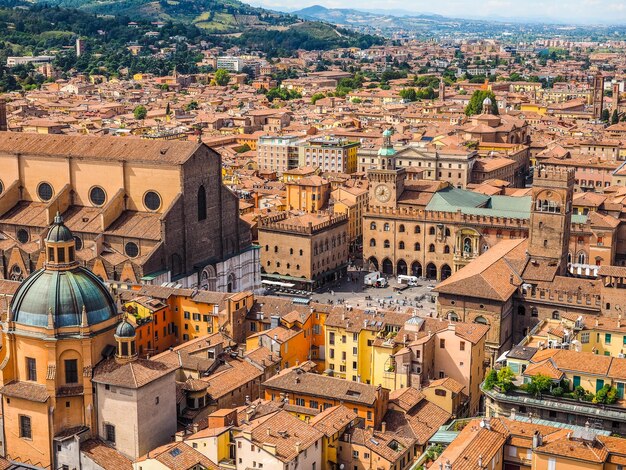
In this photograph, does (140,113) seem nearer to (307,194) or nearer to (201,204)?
(307,194)

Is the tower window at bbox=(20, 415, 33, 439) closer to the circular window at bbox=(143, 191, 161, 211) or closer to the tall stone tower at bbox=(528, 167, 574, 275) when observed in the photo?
the circular window at bbox=(143, 191, 161, 211)

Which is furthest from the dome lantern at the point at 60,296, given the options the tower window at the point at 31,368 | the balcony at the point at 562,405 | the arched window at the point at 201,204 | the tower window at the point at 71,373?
the arched window at the point at 201,204

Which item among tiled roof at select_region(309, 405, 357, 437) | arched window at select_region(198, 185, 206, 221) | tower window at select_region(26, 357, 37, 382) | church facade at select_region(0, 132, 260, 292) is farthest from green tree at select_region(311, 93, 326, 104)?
tiled roof at select_region(309, 405, 357, 437)

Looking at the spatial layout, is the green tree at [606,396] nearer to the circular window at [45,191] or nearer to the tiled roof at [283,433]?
the tiled roof at [283,433]

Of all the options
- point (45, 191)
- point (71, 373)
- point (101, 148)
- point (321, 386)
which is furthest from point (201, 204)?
point (71, 373)

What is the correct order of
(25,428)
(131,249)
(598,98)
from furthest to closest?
(598,98) < (131,249) < (25,428)

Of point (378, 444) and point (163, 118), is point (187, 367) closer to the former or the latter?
point (378, 444)
